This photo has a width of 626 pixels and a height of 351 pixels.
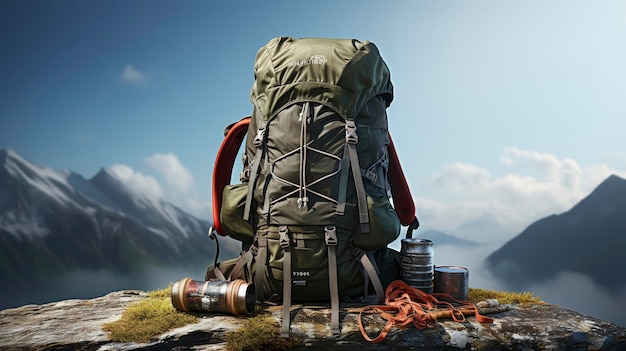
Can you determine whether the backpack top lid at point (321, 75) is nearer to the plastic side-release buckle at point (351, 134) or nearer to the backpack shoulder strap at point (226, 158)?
the plastic side-release buckle at point (351, 134)

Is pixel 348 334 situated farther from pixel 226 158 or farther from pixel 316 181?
pixel 226 158

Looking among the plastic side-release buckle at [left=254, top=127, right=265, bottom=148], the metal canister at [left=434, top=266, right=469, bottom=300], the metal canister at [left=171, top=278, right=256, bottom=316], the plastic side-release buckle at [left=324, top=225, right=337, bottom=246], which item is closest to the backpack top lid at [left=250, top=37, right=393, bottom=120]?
the plastic side-release buckle at [left=254, top=127, right=265, bottom=148]

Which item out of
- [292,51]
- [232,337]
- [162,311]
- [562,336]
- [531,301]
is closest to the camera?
[232,337]

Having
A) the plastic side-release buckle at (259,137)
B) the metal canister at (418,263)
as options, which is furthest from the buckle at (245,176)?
the metal canister at (418,263)

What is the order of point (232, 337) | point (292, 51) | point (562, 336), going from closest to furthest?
point (232, 337) < point (562, 336) < point (292, 51)

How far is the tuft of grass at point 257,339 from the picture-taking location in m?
3.19

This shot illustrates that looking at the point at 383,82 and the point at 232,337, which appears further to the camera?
the point at 383,82

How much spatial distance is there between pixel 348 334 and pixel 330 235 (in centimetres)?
72

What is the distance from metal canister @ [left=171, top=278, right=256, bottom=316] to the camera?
362 cm

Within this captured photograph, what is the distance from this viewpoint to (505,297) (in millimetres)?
4496

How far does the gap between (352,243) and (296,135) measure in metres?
0.91

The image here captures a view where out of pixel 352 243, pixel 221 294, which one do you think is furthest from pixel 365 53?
pixel 221 294

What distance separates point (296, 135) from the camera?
391cm

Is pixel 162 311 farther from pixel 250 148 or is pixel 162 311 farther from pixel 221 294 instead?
pixel 250 148
